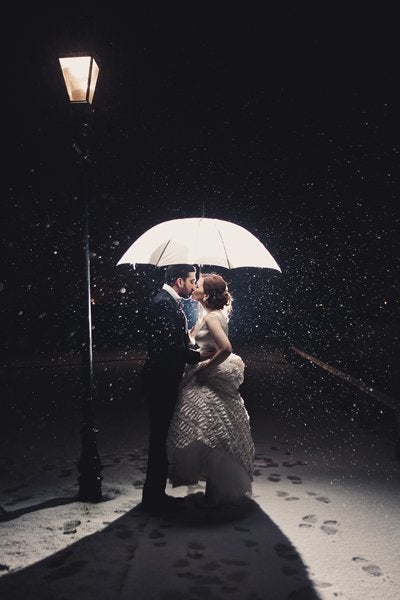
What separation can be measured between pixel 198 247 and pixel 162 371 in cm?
133

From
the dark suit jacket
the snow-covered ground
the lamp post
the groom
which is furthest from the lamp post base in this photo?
the dark suit jacket

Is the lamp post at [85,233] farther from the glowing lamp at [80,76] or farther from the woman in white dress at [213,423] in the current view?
the woman in white dress at [213,423]

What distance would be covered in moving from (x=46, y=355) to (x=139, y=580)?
20.9 metres

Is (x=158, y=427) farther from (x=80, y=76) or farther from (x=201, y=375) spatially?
(x=80, y=76)

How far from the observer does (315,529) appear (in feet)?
15.5

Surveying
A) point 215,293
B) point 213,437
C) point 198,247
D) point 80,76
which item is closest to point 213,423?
point 213,437

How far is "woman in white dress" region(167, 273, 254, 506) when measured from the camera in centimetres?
515

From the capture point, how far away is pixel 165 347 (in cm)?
497

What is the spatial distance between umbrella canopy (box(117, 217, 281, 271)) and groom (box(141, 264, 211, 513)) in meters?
0.43

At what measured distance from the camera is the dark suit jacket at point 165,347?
4988 mm

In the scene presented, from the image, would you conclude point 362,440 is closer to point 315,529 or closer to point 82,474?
point 315,529

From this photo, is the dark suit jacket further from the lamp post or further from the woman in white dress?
the lamp post

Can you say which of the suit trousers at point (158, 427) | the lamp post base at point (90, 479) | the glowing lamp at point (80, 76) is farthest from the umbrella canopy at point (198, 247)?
the lamp post base at point (90, 479)

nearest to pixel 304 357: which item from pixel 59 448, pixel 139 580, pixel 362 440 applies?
pixel 362 440
